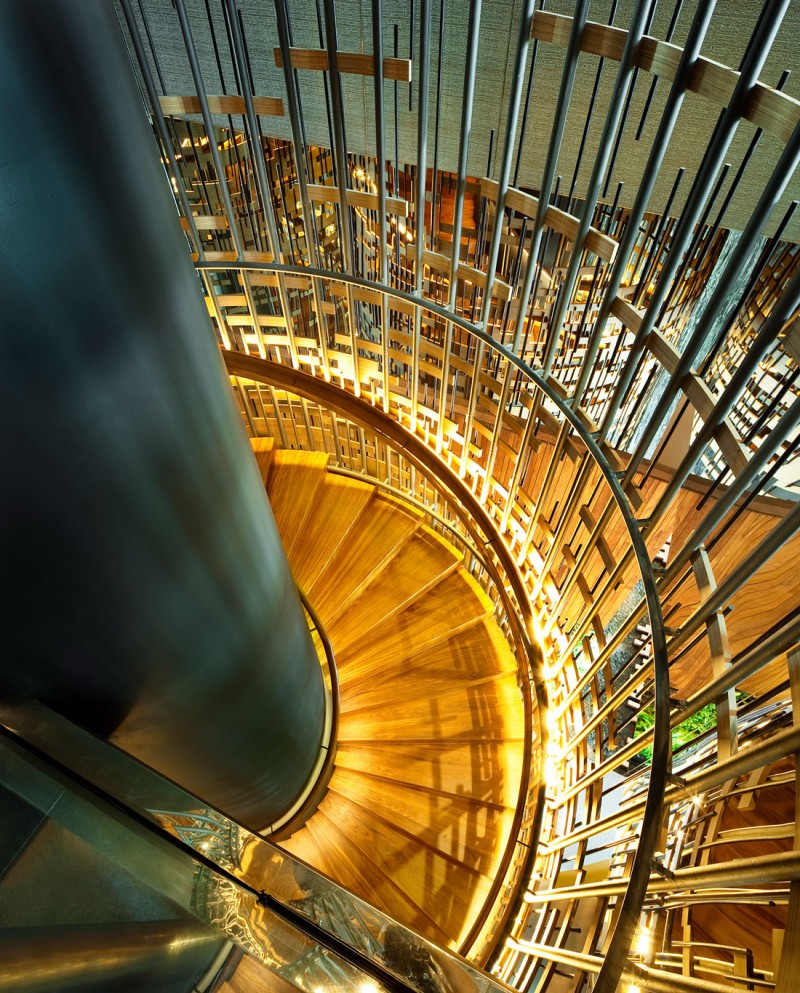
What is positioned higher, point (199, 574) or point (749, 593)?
point (749, 593)

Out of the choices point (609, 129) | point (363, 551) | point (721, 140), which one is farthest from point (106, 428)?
point (363, 551)

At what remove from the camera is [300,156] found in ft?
7.23

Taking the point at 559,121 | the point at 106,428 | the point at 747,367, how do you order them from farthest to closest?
the point at 559,121, the point at 747,367, the point at 106,428

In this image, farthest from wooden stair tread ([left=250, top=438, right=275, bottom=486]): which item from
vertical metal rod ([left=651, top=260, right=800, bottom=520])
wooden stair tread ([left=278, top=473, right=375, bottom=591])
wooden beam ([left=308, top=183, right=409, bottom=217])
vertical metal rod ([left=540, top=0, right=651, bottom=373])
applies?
vertical metal rod ([left=651, top=260, right=800, bottom=520])

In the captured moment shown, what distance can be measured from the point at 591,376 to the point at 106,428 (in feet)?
8.92

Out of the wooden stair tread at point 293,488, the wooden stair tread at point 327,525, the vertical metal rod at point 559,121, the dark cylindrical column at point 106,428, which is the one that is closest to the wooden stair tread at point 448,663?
the wooden stair tread at point 327,525

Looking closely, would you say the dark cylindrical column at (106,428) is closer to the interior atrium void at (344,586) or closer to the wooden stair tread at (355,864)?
the interior atrium void at (344,586)

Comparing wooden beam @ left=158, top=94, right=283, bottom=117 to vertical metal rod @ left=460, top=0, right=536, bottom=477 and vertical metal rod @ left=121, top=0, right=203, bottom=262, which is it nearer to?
vertical metal rod @ left=121, top=0, right=203, bottom=262

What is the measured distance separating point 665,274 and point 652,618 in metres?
0.87

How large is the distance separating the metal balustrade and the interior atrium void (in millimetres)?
16

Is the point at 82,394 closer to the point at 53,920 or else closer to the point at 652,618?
the point at 53,920

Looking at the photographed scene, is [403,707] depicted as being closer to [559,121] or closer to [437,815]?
[437,815]

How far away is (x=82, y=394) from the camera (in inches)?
26.9

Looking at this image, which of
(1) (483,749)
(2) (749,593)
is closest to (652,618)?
(1) (483,749)
